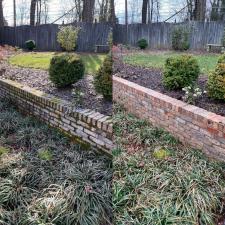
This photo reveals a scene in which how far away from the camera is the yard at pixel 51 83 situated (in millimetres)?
3814

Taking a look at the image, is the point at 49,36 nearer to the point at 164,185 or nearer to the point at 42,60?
the point at 42,60

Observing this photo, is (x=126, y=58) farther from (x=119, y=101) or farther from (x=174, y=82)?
(x=174, y=82)

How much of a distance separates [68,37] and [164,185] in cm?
383

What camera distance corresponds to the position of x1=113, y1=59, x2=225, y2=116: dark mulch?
3.51m

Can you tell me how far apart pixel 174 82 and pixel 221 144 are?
138 cm

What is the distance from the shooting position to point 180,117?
3330 mm

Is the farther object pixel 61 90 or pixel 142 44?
pixel 142 44

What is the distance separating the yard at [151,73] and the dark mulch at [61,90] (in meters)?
0.74

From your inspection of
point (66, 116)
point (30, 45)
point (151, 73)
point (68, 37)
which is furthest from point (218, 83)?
point (30, 45)

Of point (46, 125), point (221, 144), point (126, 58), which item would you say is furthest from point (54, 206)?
point (126, 58)

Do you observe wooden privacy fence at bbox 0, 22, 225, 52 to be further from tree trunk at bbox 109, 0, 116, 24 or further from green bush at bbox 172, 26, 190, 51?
tree trunk at bbox 109, 0, 116, 24

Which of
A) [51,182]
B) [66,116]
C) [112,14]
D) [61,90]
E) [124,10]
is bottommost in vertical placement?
[51,182]

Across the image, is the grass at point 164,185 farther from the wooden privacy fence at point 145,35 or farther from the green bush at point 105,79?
the wooden privacy fence at point 145,35

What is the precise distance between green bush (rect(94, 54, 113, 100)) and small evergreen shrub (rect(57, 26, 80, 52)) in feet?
4.20
